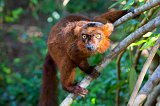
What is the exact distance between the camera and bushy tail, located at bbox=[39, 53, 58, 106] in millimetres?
3876

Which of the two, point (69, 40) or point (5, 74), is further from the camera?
point (5, 74)

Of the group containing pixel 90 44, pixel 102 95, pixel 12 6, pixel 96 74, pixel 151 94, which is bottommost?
pixel 102 95

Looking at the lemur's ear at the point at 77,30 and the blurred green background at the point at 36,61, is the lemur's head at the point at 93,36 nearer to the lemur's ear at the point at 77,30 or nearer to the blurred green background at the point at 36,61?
the lemur's ear at the point at 77,30

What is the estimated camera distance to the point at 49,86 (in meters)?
3.96

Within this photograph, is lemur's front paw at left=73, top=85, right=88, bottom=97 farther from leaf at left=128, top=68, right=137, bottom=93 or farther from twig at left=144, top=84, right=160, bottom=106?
twig at left=144, top=84, right=160, bottom=106

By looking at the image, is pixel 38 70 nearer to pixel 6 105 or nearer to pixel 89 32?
pixel 6 105

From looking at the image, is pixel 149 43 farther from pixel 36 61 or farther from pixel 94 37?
pixel 36 61

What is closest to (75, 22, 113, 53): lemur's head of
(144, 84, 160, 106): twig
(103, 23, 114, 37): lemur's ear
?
(103, 23, 114, 37): lemur's ear

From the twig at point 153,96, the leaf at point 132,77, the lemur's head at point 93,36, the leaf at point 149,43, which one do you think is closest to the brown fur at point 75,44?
the lemur's head at point 93,36

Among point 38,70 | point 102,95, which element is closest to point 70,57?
point 102,95

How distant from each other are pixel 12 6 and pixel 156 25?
269 inches

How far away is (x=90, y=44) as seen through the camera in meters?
3.38

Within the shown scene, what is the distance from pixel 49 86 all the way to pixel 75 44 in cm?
60

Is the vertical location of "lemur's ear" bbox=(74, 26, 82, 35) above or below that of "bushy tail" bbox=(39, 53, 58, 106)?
above
